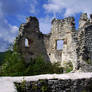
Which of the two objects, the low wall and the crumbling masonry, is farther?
the crumbling masonry

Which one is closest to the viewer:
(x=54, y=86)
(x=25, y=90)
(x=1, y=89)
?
(x=1, y=89)

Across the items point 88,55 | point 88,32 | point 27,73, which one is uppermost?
point 88,32

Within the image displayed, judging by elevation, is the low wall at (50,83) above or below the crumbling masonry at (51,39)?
below

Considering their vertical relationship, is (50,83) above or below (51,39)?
below

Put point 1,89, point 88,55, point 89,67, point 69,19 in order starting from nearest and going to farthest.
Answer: point 1,89 < point 89,67 < point 88,55 < point 69,19

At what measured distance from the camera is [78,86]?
18.8ft

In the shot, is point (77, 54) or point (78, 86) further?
point (77, 54)

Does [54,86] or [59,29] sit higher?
[59,29]

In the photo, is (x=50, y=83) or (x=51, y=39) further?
(x=51, y=39)

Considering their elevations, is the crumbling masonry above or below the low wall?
above

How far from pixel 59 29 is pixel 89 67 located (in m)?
9.67

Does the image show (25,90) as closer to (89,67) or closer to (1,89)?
(1,89)

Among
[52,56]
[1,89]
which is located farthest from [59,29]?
[1,89]

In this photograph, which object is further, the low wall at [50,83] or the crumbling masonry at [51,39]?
the crumbling masonry at [51,39]
